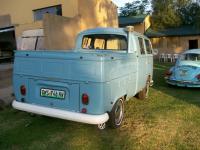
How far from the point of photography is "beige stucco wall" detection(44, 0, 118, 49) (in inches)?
466

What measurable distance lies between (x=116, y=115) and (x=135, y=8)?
4161 cm

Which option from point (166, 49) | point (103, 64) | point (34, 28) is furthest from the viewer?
point (166, 49)

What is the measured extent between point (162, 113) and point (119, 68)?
7.64ft

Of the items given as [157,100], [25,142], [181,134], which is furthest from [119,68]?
[157,100]

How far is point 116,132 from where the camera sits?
19.8 feet

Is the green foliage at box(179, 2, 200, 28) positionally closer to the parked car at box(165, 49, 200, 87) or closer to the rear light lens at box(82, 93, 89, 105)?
the parked car at box(165, 49, 200, 87)

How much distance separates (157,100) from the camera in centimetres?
911

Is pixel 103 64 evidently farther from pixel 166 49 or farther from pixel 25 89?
pixel 166 49

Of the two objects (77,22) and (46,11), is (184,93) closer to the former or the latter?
(77,22)

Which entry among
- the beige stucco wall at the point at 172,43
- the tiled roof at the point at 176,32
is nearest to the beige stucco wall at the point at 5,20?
the tiled roof at the point at 176,32

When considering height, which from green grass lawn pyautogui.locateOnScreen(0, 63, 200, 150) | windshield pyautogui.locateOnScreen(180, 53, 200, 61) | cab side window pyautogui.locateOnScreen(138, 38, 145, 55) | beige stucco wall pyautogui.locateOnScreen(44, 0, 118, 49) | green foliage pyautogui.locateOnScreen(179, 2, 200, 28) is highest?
green foliage pyautogui.locateOnScreen(179, 2, 200, 28)

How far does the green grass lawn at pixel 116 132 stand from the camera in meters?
5.34

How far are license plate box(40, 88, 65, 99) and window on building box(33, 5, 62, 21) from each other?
403 inches

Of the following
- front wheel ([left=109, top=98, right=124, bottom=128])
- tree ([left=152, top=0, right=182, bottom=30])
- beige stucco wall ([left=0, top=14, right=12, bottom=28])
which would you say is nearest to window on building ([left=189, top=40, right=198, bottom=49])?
tree ([left=152, top=0, right=182, bottom=30])
